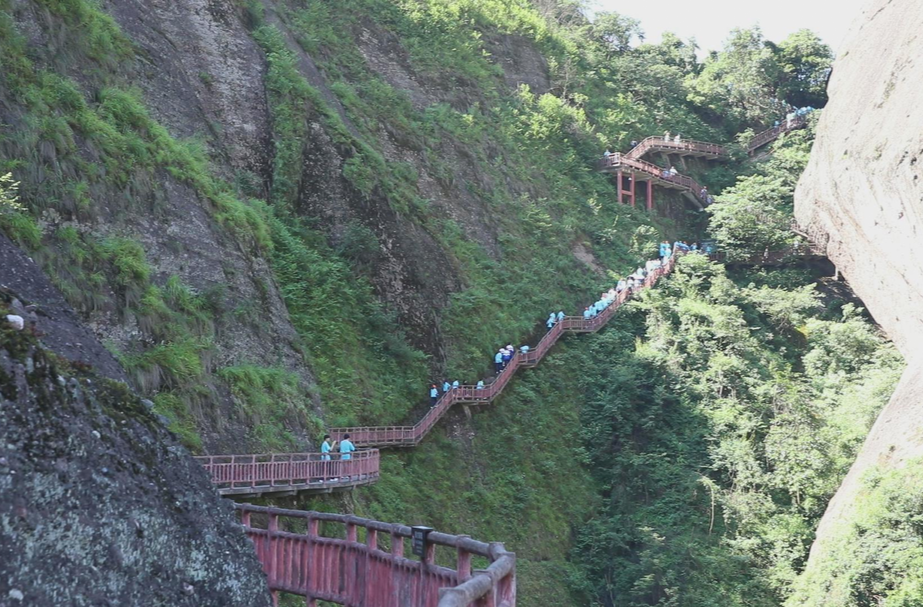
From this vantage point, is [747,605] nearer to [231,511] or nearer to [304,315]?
[304,315]

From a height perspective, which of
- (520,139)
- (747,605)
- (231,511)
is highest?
(520,139)

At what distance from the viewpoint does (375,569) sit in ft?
32.1

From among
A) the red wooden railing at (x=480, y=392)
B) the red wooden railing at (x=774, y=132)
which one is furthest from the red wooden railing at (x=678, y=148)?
the red wooden railing at (x=480, y=392)

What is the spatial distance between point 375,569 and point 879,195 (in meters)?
24.9

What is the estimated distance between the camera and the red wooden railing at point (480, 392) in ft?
83.4

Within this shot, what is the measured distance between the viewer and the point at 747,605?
25828 mm

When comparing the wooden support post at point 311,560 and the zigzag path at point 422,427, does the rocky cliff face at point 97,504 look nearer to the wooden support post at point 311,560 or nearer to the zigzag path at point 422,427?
the wooden support post at point 311,560

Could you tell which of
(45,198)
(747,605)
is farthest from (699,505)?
(45,198)

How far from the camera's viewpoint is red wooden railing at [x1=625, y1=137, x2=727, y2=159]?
153ft

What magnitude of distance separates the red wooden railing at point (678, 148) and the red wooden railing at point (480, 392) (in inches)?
380

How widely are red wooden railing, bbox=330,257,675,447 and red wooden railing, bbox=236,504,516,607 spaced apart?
34.9 ft

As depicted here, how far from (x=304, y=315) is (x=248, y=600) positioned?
647 inches

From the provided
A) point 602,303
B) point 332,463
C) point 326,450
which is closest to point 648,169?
point 602,303

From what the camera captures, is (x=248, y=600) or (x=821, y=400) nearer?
(x=248, y=600)
